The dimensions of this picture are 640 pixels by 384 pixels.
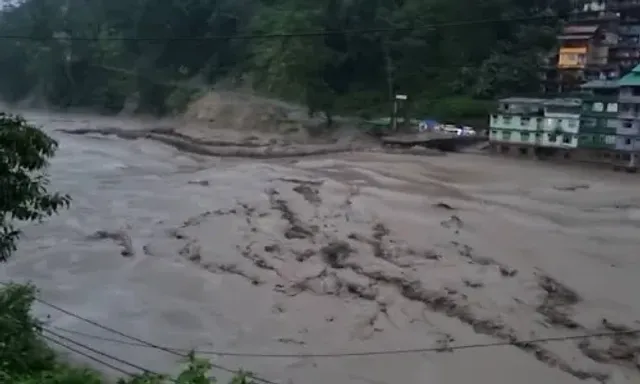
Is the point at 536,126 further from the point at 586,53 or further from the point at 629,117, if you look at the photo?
the point at 586,53

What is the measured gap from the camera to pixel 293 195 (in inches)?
543

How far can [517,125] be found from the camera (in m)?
16.9

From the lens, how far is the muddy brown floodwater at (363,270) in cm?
726

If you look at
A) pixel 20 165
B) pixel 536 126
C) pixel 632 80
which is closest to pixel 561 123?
pixel 536 126

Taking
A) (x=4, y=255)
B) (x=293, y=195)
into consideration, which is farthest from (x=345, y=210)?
(x=4, y=255)

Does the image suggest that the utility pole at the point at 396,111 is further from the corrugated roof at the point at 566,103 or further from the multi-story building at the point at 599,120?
the multi-story building at the point at 599,120

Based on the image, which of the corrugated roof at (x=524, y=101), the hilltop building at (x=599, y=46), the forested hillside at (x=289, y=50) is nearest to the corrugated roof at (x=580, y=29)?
the hilltop building at (x=599, y=46)

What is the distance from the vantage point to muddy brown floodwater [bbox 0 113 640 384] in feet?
23.8

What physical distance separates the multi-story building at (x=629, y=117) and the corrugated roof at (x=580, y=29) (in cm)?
299

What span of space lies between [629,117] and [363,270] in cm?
833

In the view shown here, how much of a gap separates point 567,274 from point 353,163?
8471 millimetres

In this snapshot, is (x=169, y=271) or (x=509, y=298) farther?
(x=169, y=271)

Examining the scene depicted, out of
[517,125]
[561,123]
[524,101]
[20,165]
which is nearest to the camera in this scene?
[20,165]

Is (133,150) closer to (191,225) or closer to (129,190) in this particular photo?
(129,190)
